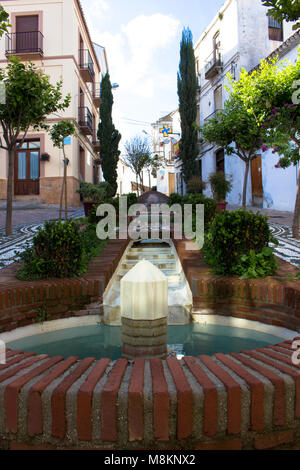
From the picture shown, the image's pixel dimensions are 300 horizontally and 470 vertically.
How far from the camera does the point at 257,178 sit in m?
15.1

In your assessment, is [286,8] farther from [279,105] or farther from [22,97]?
[22,97]

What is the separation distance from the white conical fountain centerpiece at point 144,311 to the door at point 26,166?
53.4 ft

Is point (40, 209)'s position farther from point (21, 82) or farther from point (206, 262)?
point (206, 262)

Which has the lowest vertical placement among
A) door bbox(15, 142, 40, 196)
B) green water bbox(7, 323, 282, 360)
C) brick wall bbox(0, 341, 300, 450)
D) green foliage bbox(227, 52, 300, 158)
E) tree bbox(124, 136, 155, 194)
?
green water bbox(7, 323, 282, 360)

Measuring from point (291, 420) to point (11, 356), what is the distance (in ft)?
4.89

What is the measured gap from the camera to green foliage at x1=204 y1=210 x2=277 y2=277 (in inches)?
139

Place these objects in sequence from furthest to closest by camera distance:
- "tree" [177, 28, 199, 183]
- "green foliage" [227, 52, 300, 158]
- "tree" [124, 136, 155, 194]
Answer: "tree" [124, 136, 155, 194]
"tree" [177, 28, 199, 183]
"green foliage" [227, 52, 300, 158]

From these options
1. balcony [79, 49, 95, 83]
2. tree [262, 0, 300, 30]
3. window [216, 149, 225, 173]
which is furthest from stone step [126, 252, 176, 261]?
balcony [79, 49, 95, 83]

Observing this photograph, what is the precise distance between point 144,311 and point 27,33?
63.5 ft

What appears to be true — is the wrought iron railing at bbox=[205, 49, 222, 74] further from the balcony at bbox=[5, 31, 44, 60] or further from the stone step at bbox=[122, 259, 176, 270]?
the stone step at bbox=[122, 259, 176, 270]

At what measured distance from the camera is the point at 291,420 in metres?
1.46

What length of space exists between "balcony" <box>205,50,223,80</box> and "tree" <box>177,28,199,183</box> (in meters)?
1.22

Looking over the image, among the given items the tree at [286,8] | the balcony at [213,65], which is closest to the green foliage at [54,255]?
the tree at [286,8]
